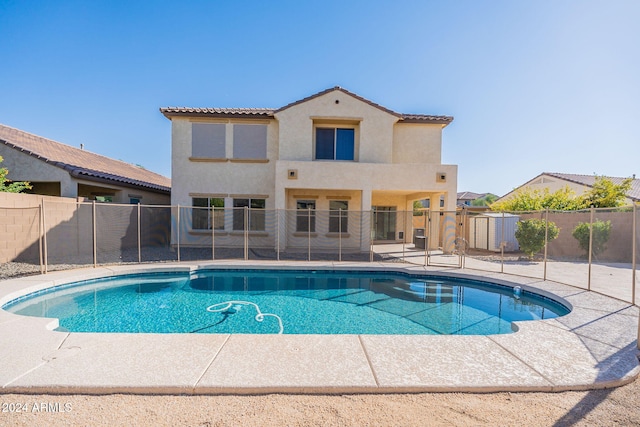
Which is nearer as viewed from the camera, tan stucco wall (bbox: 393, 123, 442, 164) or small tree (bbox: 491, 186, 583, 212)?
tan stucco wall (bbox: 393, 123, 442, 164)

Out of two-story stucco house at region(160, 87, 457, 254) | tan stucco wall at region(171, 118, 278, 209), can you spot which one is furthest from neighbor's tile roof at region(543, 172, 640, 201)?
tan stucco wall at region(171, 118, 278, 209)

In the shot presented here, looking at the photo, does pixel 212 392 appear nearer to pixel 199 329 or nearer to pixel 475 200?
pixel 199 329

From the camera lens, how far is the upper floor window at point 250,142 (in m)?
14.2

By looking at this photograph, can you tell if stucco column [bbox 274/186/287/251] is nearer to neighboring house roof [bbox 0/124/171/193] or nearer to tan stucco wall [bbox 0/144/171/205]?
neighboring house roof [bbox 0/124/171/193]

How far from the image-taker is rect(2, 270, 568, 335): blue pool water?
6.02 m

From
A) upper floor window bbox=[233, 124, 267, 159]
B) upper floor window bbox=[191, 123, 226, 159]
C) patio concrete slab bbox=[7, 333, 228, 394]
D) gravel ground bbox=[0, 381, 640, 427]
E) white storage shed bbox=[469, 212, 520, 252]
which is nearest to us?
gravel ground bbox=[0, 381, 640, 427]

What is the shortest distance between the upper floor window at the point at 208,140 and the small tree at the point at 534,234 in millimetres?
14113

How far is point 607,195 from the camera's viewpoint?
1684cm

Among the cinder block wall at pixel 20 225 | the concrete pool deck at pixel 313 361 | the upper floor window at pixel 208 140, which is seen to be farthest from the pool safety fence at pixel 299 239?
the concrete pool deck at pixel 313 361

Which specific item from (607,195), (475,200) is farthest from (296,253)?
(475,200)

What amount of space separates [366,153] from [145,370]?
1242 centimetres

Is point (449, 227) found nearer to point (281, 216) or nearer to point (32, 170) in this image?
point (281, 216)

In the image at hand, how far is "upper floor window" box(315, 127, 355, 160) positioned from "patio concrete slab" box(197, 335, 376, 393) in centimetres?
1112

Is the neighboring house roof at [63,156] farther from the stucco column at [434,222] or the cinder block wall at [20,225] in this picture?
the stucco column at [434,222]
